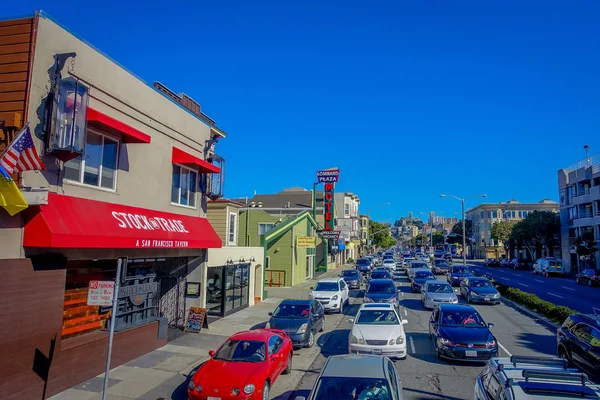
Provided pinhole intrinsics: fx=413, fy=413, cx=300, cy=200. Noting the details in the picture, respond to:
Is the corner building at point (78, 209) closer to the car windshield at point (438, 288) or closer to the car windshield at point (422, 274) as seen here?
the car windshield at point (438, 288)

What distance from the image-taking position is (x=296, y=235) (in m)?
35.1

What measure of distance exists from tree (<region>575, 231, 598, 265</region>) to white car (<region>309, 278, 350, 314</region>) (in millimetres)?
39435

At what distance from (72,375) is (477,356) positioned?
10.6 meters

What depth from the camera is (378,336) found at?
40.1 ft

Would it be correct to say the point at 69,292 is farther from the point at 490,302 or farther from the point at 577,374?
the point at 490,302

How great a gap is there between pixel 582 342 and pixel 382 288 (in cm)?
1124

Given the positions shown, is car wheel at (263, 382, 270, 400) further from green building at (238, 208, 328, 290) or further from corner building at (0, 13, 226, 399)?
green building at (238, 208, 328, 290)

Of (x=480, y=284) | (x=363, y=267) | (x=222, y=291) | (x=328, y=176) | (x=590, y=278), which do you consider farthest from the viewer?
(x=328, y=176)

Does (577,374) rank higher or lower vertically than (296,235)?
lower

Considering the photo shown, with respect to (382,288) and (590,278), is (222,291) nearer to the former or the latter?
(382,288)

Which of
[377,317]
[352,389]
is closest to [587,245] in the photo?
[377,317]

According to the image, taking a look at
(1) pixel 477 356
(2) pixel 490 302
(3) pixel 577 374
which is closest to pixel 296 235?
(2) pixel 490 302

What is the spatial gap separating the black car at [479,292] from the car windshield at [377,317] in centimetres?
1261

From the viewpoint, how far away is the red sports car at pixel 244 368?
8.24 m
